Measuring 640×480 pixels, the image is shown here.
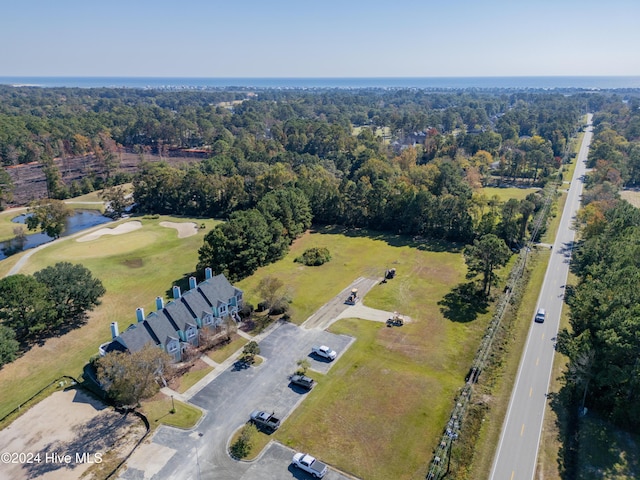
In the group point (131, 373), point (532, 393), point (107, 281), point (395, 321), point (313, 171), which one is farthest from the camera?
point (313, 171)

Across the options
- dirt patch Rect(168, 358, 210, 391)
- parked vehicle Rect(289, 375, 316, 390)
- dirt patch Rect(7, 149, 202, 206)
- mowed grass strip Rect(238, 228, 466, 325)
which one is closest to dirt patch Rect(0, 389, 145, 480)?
dirt patch Rect(168, 358, 210, 391)

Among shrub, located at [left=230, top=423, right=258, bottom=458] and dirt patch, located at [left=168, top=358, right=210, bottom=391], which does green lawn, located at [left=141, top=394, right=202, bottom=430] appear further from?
shrub, located at [left=230, top=423, right=258, bottom=458]

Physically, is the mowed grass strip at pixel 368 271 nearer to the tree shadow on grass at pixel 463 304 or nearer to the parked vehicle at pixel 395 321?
the tree shadow on grass at pixel 463 304

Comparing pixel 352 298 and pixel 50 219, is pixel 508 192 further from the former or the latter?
pixel 50 219

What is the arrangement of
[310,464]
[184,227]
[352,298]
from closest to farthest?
[310,464], [352,298], [184,227]

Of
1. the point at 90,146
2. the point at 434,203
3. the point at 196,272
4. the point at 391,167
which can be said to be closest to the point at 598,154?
the point at 391,167

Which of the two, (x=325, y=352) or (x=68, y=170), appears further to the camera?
(x=68, y=170)

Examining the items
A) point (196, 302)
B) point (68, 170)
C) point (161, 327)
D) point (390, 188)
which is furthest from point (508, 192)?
point (68, 170)

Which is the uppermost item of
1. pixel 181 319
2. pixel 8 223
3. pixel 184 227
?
pixel 181 319

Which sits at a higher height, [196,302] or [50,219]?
[196,302]
